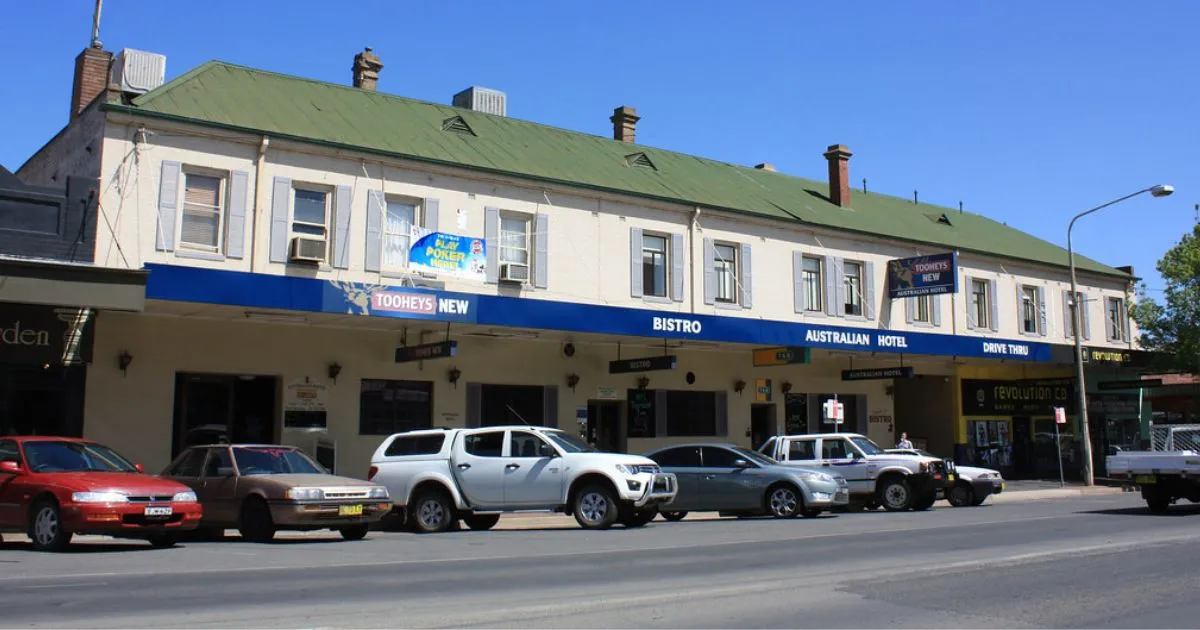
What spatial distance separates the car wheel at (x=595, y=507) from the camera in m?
16.7

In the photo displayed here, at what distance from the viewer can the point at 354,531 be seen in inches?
624

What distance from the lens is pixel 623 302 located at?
85.9 ft

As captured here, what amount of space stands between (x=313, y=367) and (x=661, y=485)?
904 cm

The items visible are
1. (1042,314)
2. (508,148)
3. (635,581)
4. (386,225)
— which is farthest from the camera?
(1042,314)

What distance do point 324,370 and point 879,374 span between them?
14.6 m

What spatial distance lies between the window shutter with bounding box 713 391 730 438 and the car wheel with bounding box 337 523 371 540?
14.6m

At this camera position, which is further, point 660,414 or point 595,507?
point 660,414

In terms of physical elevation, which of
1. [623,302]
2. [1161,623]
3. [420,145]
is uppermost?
[420,145]

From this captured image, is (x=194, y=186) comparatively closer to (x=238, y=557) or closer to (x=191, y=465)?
(x=191, y=465)

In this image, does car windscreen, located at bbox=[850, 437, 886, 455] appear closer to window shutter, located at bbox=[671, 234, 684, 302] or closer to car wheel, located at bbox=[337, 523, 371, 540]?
window shutter, located at bbox=[671, 234, 684, 302]

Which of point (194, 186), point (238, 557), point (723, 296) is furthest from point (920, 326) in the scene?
point (238, 557)

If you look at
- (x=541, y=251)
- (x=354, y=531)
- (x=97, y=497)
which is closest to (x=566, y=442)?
(x=354, y=531)

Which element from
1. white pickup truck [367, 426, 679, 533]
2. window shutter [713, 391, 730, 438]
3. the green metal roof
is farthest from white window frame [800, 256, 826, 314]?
white pickup truck [367, 426, 679, 533]

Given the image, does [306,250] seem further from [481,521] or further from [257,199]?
[481,521]
